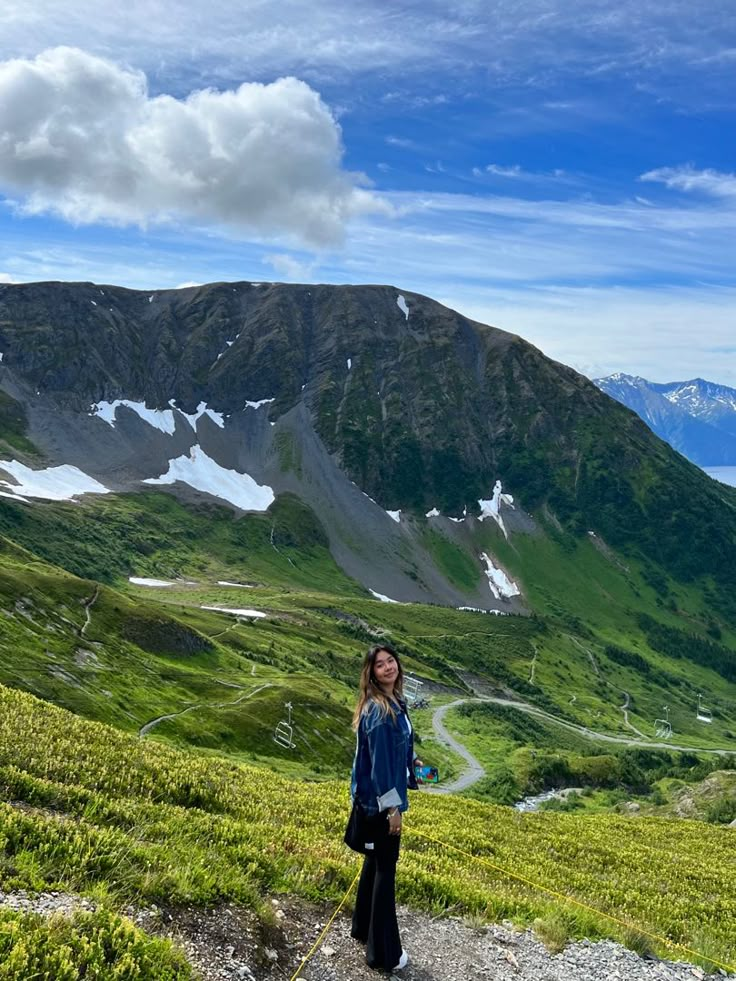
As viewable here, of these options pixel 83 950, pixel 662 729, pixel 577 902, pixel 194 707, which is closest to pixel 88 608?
pixel 194 707

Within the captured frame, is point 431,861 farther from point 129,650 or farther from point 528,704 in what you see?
point 528,704

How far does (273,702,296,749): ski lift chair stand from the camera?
245 feet

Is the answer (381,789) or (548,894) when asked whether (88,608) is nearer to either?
(548,894)

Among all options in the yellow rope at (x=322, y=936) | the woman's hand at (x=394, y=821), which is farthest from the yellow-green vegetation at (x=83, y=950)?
the woman's hand at (x=394, y=821)

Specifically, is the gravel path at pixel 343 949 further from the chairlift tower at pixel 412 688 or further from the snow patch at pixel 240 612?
the snow patch at pixel 240 612

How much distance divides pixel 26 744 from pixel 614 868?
19239mm

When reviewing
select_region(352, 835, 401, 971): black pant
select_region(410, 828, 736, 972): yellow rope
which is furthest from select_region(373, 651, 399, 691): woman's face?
select_region(410, 828, 736, 972): yellow rope

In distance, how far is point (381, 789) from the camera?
11289mm

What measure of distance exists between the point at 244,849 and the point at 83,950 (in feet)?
19.2

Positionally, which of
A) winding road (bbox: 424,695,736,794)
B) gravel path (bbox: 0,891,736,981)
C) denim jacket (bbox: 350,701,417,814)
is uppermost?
denim jacket (bbox: 350,701,417,814)

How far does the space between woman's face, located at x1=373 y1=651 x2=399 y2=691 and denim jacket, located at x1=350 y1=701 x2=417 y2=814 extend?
1.28 ft

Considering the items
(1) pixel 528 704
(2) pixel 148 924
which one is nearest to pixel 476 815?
(2) pixel 148 924

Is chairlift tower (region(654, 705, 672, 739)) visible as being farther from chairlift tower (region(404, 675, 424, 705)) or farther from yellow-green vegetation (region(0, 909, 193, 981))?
yellow-green vegetation (region(0, 909, 193, 981))

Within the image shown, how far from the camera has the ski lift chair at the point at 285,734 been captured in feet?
245
